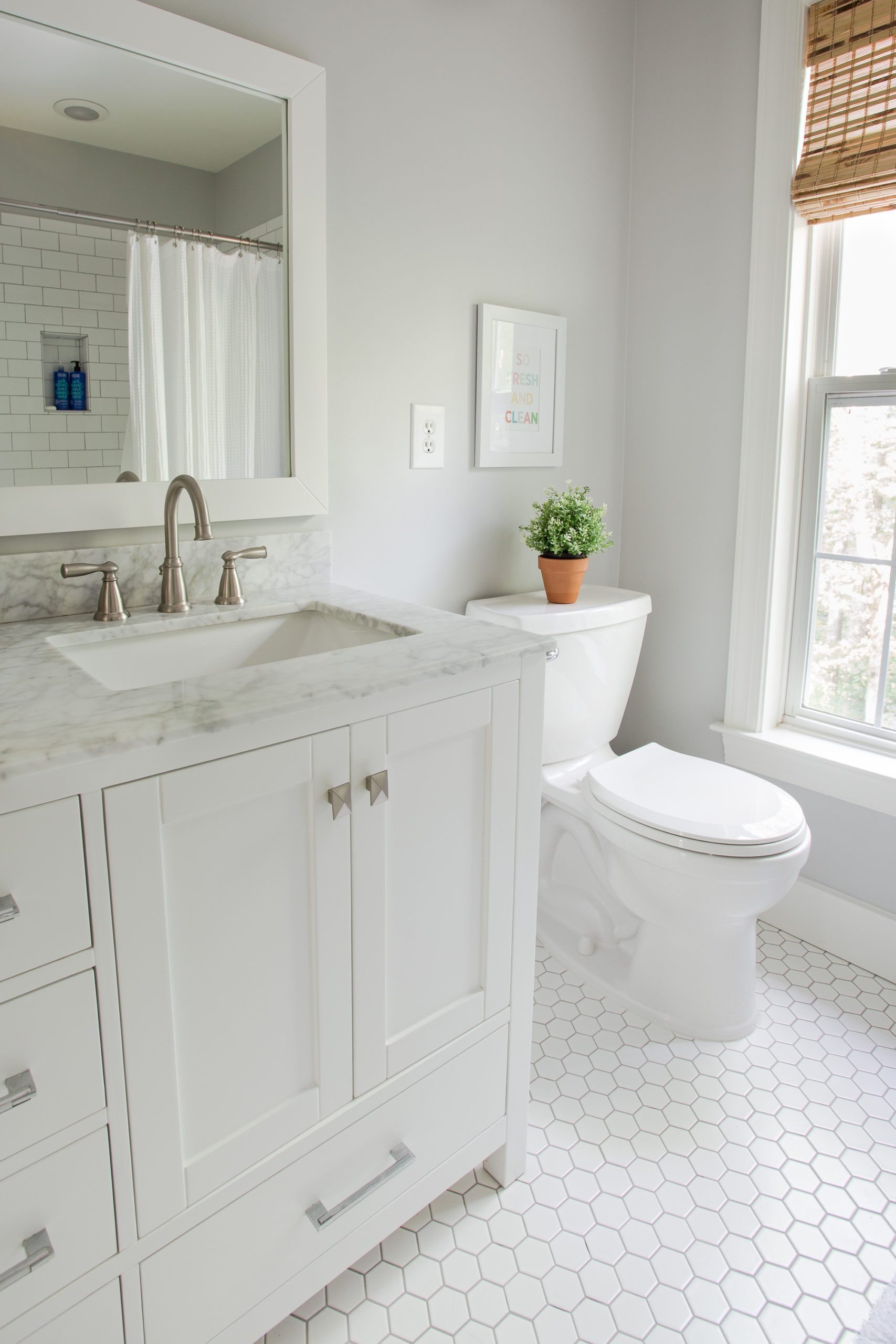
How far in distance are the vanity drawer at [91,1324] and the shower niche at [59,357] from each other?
110cm

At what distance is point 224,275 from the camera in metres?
1.39

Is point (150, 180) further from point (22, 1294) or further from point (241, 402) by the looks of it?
point (22, 1294)

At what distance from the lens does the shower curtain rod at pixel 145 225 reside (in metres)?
1.17

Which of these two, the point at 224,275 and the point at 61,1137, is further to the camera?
the point at 224,275

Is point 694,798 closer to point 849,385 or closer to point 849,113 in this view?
point 849,385

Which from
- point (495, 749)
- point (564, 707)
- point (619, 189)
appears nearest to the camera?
point (495, 749)

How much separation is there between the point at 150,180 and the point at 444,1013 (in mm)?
1289

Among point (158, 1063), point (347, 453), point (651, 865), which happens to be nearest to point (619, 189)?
point (347, 453)

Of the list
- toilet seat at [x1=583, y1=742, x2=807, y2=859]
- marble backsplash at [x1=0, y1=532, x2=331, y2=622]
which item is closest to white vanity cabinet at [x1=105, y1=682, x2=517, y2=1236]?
toilet seat at [x1=583, y1=742, x2=807, y2=859]

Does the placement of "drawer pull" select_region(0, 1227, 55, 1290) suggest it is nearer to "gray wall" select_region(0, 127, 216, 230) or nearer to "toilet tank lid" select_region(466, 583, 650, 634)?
"toilet tank lid" select_region(466, 583, 650, 634)

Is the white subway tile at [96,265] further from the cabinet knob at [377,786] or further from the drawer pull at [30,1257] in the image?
the drawer pull at [30,1257]

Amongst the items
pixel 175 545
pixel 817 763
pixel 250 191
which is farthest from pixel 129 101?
pixel 817 763

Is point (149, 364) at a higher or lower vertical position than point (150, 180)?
lower

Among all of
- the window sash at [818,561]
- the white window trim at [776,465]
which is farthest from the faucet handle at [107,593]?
the window sash at [818,561]
